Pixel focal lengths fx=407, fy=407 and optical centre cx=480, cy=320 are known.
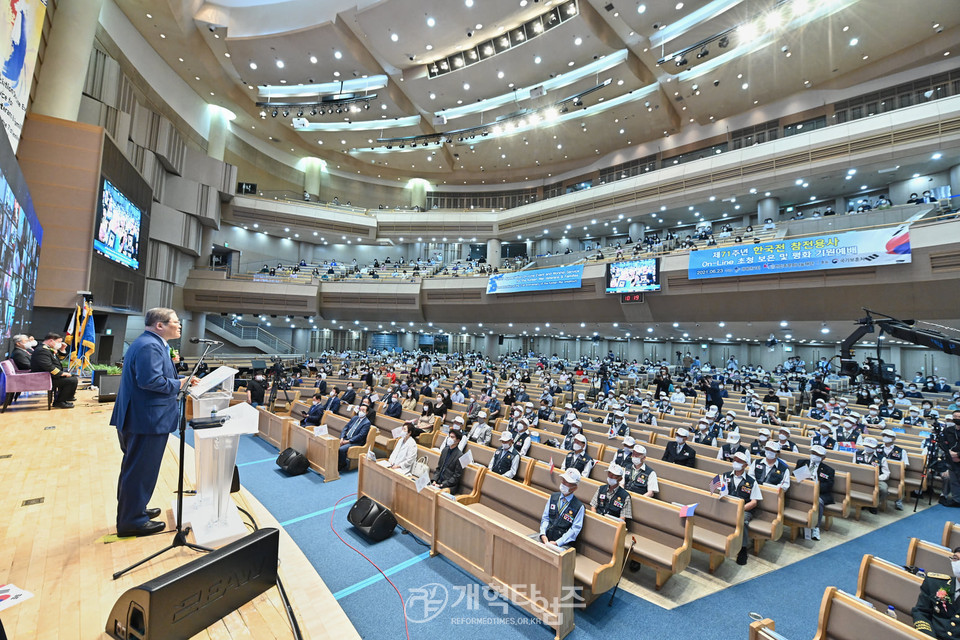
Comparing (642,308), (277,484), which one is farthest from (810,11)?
(277,484)

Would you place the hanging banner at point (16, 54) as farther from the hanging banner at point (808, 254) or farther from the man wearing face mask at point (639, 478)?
the hanging banner at point (808, 254)

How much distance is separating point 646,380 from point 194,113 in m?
26.3

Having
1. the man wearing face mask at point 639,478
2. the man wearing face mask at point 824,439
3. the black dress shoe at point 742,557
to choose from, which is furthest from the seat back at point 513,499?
the man wearing face mask at point 824,439

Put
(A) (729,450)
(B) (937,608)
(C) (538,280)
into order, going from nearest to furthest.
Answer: (B) (937,608) → (A) (729,450) → (C) (538,280)

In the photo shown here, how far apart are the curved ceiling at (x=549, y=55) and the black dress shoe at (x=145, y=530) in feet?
59.7

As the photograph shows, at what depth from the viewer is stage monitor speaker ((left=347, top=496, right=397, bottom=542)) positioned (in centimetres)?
432

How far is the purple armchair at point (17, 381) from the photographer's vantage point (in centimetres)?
611

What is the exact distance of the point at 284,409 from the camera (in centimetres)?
1029

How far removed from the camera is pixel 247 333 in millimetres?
25109

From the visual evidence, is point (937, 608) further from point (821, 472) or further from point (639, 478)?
point (821, 472)

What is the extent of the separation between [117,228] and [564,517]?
15342 millimetres

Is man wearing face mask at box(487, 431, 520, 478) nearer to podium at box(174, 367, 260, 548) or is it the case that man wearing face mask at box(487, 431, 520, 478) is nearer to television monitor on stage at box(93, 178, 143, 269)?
podium at box(174, 367, 260, 548)

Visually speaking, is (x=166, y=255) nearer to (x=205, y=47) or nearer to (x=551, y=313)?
(x=205, y=47)

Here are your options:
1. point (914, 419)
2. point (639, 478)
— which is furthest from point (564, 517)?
point (914, 419)
